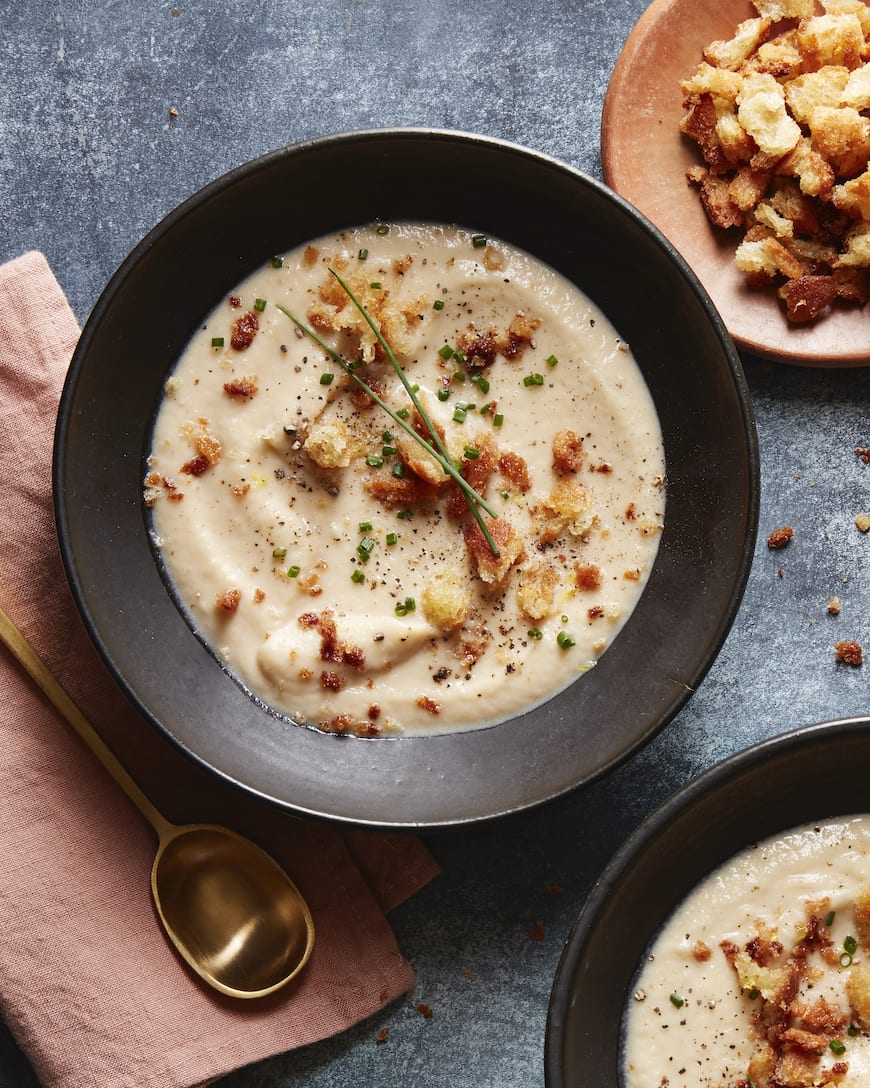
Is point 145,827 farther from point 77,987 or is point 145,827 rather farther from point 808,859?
point 808,859

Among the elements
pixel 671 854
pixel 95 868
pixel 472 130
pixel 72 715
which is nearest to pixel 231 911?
pixel 95 868

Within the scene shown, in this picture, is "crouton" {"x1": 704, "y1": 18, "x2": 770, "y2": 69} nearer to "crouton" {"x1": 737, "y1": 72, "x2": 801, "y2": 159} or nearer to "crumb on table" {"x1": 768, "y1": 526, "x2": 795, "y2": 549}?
"crouton" {"x1": 737, "y1": 72, "x2": 801, "y2": 159}

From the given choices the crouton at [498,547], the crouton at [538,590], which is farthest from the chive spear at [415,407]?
the crouton at [538,590]

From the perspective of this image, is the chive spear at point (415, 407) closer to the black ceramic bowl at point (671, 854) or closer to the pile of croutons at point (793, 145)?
the black ceramic bowl at point (671, 854)

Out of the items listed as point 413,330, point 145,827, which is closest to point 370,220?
point 413,330

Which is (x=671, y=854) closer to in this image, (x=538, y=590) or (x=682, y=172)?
(x=538, y=590)

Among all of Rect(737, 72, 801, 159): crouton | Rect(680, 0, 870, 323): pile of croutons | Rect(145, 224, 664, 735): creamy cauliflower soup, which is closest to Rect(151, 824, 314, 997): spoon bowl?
Rect(145, 224, 664, 735): creamy cauliflower soup
